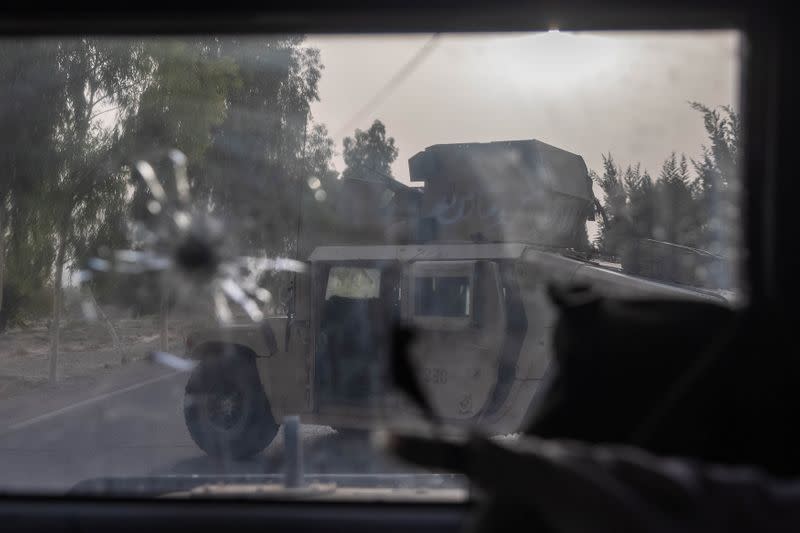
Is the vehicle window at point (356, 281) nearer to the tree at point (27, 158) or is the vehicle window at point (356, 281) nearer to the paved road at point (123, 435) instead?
the paved road at point (123, 435)

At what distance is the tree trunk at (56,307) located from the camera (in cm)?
470

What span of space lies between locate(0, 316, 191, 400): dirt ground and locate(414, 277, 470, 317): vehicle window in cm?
170

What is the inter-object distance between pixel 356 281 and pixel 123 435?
67.5 inches

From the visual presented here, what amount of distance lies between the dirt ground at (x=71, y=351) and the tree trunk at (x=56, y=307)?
3 centimetres

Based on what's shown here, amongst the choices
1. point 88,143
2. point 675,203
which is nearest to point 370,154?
point 675,203

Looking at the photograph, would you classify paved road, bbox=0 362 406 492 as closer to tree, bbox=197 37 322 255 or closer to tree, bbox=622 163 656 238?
tree, bbox=197 37 322 255

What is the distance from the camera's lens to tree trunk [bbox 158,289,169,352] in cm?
300

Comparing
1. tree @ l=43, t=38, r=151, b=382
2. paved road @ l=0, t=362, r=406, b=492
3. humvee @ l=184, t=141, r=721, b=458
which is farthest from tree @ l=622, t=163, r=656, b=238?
tree @ l=43, t=38, r=151, b=382

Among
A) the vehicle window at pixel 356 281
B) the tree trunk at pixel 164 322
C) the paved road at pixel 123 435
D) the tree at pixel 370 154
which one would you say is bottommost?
the paved road at pixel 123 435

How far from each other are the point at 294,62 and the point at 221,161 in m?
0.81

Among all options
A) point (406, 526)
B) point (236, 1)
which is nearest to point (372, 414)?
point (406, 526)

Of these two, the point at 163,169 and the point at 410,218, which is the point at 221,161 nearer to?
the point at 163,169

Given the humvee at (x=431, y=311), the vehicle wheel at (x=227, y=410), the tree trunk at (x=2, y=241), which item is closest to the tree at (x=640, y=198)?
the humvee at (x=431, y=311)

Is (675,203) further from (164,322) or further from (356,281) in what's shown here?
(356,281)
